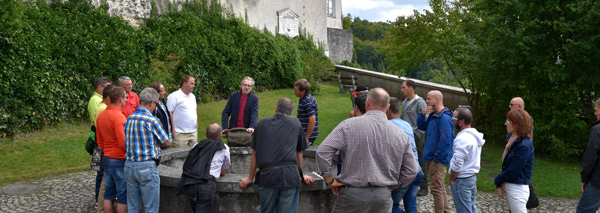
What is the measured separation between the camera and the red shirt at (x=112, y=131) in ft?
18.6

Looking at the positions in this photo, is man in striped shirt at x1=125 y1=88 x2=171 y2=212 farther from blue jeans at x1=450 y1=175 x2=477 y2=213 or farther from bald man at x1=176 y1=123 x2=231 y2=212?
blue jeans at x1=450 y1=175 x2=477 y2=213

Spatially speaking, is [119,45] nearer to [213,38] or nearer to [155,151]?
[213,38]

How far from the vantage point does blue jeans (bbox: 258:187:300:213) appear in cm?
509

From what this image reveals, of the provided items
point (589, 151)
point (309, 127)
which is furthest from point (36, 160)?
point (589, 151)

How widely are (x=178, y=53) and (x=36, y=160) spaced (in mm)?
7787

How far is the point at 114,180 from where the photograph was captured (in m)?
6.04

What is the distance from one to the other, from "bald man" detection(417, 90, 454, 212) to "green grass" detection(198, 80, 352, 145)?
19.9 feet

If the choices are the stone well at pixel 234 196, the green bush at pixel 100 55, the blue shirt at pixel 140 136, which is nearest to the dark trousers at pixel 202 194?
the stone well at pixel 234 196

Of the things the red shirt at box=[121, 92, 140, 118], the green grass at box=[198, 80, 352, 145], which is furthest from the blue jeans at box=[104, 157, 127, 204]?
the green grass at box=[198, 80, 352, 145]

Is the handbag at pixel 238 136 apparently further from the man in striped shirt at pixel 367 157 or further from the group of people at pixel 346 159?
the man in striped shirt at pixel 367 157

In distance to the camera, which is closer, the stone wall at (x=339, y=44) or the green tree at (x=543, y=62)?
the green tree at (x=543, y=62)

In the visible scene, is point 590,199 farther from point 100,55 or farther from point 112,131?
point 100,55

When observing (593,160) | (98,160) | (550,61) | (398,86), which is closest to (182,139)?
(98,160)

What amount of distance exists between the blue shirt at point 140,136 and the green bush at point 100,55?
7.38m
